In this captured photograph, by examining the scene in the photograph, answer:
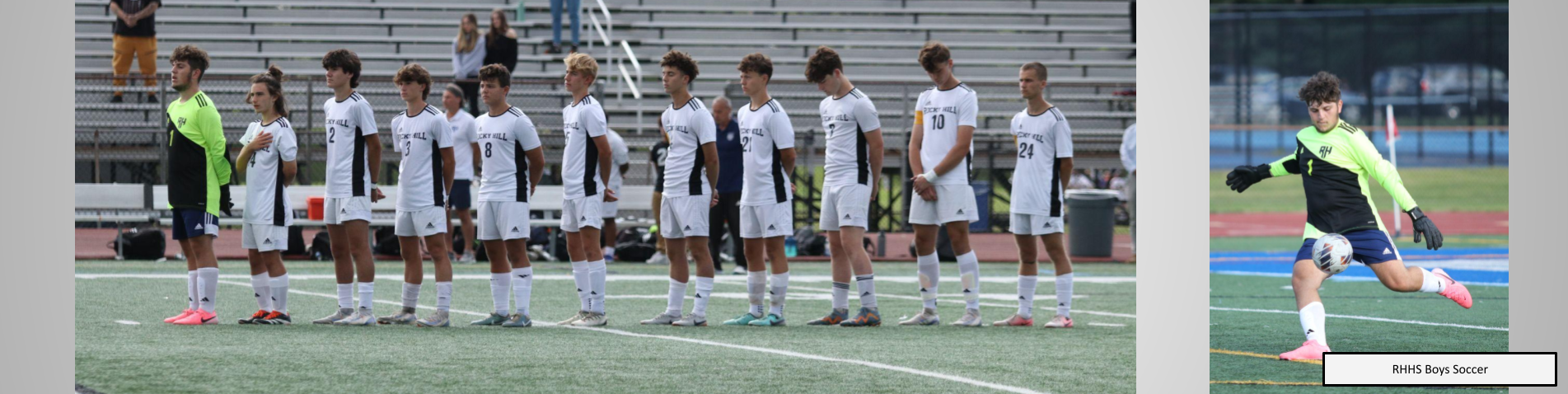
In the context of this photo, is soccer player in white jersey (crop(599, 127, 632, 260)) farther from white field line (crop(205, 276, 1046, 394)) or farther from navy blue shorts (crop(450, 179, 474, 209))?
white field line (crop(205, 276, 1046, 394))

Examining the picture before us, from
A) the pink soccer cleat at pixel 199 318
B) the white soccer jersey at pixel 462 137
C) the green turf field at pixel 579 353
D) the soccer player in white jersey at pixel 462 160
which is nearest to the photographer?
the green turf field at pixel 579 353

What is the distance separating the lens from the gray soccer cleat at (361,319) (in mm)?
8078

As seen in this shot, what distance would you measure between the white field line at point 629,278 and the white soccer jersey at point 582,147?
414 cm

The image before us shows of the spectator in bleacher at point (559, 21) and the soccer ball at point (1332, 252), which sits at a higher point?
the spectator in bleacher at point (559, 21)

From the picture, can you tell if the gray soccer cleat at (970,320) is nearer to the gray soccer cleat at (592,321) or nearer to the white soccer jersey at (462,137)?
the gray soccer cleat at (592,321)

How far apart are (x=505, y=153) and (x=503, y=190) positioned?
199 millimetres

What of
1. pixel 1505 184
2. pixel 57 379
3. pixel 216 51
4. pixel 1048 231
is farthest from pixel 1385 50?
pixel 57 379

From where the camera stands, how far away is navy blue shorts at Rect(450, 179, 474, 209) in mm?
12938

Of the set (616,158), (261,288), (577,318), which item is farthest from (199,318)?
(616,158)

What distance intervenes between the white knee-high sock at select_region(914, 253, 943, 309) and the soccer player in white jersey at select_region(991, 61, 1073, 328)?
1.27 ft

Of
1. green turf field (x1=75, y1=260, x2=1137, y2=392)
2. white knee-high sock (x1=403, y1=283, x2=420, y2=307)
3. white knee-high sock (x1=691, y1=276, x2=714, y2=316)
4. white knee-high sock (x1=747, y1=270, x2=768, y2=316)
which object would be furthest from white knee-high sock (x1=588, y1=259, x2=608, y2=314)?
white knee-high sock (x1=403, y1=283, x2=420, y2=307)

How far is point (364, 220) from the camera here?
8227 millimetres

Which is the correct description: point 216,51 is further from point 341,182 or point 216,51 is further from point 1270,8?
point 1270,8
